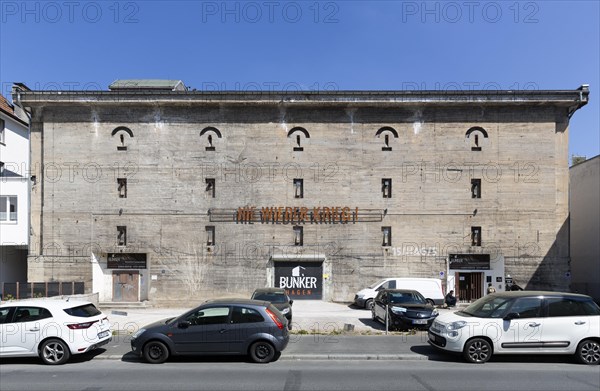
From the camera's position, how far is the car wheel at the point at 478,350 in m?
10.1

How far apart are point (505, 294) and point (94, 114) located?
75.1ft

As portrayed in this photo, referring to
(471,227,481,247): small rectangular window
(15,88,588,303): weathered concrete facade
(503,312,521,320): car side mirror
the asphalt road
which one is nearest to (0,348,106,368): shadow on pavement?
the asphalt road

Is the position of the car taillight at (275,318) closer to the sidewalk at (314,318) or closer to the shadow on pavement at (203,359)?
the shadow on pavement at (203,359)

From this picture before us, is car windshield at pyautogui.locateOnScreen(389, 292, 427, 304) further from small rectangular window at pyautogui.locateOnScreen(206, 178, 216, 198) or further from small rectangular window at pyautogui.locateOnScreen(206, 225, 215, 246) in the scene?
small rectangular window at pyautogui.locateOnScreen(206, 178, 216, 198)

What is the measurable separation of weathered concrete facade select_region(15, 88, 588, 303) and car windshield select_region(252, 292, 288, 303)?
277 inches

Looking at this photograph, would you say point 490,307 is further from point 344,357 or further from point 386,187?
point 386,187

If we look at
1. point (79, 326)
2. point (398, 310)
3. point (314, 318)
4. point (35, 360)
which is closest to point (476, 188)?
point (314, 318)

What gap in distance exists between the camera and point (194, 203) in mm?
24125

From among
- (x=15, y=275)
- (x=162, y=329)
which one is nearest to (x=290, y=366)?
(x=162, y=329)

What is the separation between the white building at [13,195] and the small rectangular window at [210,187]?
33.5 ft

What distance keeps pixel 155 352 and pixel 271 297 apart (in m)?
6.86

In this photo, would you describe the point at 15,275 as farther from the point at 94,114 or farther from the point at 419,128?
the point at 419,128

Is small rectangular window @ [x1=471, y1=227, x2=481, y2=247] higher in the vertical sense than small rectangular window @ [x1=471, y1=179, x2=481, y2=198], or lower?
lower

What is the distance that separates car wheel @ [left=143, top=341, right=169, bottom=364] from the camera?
1014cm
